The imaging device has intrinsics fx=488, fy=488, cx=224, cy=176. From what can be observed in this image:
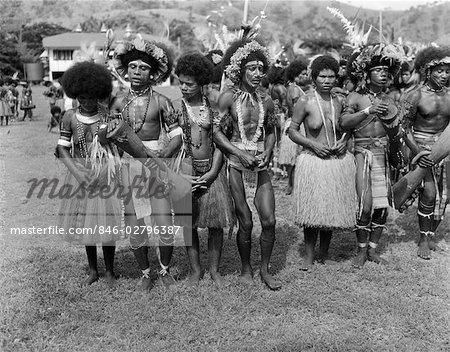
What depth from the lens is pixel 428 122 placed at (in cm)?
526

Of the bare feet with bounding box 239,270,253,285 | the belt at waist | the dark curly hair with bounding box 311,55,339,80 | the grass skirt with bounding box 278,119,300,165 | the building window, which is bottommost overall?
the building window

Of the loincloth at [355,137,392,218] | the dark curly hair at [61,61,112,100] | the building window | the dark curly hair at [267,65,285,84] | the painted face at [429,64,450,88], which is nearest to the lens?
the dark curly hair at [61,61,112,100]

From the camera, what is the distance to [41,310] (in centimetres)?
395

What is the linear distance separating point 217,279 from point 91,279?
1166 millimetres

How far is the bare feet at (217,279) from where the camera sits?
4470 millimetres

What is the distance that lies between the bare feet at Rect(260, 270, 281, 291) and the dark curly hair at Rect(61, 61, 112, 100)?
7.11 ft

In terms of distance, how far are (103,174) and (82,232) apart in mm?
540

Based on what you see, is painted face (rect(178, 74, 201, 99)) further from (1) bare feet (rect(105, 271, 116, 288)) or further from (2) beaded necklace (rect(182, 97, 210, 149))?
(1) bare feet (rect(105, 271, 116, 288))

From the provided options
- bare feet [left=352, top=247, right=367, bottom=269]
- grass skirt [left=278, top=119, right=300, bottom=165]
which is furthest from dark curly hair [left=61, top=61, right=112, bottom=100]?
grass skirt [left=278, top=119, right=300, bottom=165]

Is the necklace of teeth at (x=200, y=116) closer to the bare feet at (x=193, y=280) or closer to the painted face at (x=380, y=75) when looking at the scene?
the bare feet at (x=193, y=280)

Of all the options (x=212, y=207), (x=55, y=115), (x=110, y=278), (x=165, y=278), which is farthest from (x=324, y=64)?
(x=55, y=115)

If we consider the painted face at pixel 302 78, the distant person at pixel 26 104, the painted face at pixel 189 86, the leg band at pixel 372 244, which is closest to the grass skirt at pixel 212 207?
the painted face at pixel 189 86

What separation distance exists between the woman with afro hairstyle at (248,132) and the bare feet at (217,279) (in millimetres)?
246

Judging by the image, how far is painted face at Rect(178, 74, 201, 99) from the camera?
424 cm
